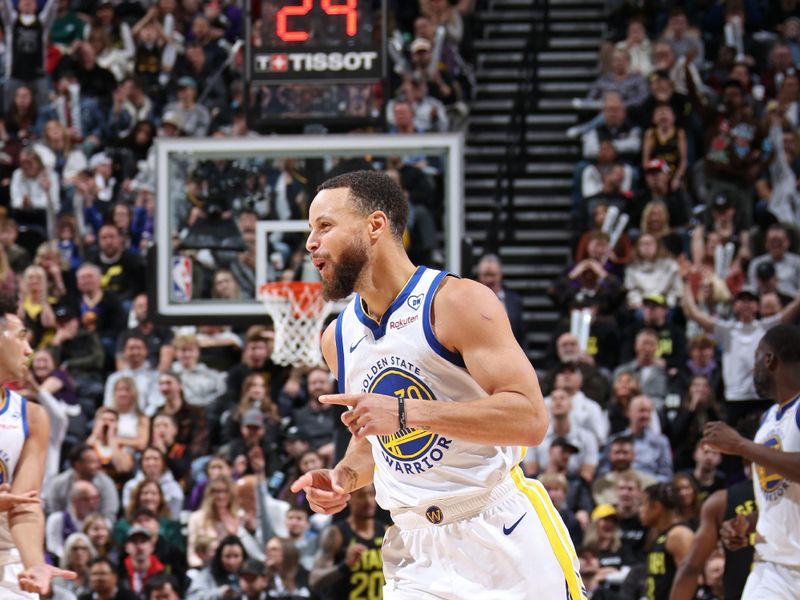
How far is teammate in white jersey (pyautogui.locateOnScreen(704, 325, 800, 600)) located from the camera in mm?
6145

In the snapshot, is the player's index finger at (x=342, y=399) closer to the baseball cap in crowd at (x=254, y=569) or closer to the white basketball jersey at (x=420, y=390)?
the white basketball jersey at (x=420, y=390)

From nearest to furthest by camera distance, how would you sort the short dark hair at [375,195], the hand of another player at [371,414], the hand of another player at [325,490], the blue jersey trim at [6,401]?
the hand of another player at [371,414] → the hand of another player at [325,490] → the short dark hair at [375,195] → the blue jersey trim at [6,401]

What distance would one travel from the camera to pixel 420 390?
4.66 meters

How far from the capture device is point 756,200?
47.0 ft

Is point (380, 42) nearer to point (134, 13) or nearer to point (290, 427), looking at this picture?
point (290, 427)

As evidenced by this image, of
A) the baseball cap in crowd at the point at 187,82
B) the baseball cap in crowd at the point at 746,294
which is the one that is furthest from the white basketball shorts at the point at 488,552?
the baseball cap in crowd at the point at 187,82

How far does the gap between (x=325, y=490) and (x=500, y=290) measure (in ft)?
26.9

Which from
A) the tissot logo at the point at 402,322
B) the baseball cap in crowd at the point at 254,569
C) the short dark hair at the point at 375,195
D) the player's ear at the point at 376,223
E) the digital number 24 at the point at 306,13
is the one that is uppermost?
the digital number 24 at the point at 306,13

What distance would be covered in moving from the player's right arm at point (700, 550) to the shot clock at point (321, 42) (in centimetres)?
405

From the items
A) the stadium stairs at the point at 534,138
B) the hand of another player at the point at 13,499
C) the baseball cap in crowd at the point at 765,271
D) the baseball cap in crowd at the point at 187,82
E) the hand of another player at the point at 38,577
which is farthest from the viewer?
the baseball cap in crowd at the point at 187,82

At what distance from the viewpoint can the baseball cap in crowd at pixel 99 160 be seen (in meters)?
15.0

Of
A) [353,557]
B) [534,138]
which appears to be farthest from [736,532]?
[534,138]

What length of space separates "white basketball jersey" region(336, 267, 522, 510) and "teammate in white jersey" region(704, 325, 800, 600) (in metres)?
1.75

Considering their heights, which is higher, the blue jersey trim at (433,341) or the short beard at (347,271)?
the short beard at (347,271)
